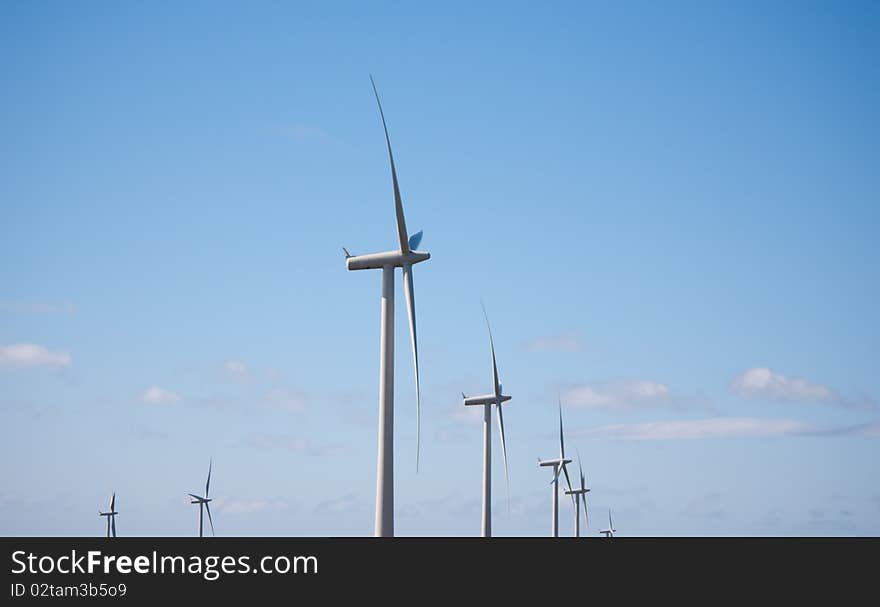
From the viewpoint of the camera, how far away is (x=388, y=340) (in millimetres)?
64875

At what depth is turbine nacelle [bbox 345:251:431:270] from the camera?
226ft

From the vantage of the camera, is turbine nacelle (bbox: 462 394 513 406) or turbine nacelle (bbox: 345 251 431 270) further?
turbine nacelle (bbox: 462 394 513 406)

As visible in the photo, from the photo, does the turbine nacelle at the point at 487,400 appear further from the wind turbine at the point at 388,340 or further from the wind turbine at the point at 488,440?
the wind turbine at the point at 388,340

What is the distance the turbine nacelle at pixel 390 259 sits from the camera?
6875 centimetres

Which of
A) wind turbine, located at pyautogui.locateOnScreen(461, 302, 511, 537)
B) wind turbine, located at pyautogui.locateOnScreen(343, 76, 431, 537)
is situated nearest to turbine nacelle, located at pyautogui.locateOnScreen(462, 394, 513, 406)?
wind turbine, located at pyautogui.locateOnScreen(461, 302, 511, 537)

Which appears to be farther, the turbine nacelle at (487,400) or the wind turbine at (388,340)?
the turbine nacelle at (487,400)

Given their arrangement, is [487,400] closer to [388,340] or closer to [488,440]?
[488,440]

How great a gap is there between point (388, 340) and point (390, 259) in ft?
20.1

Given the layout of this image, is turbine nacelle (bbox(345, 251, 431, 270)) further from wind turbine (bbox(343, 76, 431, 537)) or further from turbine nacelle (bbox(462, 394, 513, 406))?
turbine nacelle (bbox(462, 394, 513, 406))

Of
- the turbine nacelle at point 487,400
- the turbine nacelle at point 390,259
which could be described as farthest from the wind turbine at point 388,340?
the turbine nacelle at point 487,400

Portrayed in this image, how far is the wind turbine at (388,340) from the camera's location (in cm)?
6334

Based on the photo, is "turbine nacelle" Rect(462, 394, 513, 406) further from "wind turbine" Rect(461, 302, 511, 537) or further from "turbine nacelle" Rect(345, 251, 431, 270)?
"turbine nacelle" Rect(345, 251, 431, 270)
